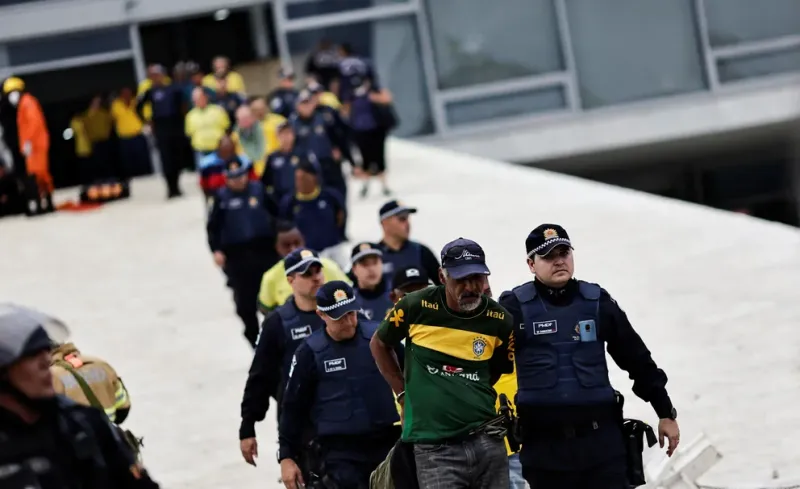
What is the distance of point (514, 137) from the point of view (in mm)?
27453

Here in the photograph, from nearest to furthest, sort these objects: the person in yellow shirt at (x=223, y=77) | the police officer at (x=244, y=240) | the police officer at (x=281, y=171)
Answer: the police officer at (x=244, y=240)
the police officer at (x=281, y=171)
the person in yellow shirt at (x=223, y=77)

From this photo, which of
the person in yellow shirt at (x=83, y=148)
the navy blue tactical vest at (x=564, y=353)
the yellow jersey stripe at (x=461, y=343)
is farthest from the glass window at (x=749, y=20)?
the yellow jersey stripe at (x=461, y=343)

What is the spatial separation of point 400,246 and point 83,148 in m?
18.1

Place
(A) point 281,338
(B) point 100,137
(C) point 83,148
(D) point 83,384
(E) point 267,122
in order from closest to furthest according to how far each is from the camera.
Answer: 1. (D) point 83,384
2. (A) point 281,338
3. (E) point 267,122
4. (B) point 100,137
5. (C) point 83,148

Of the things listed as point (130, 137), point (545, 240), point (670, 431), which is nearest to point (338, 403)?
point (545, 240)

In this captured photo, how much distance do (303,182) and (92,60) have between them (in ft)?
51.7

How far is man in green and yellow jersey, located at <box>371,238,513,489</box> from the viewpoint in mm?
6719

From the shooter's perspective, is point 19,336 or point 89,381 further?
point 89,381

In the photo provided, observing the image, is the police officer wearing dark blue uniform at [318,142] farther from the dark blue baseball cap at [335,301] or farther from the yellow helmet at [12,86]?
the dark blue baseball cap at [335,301]

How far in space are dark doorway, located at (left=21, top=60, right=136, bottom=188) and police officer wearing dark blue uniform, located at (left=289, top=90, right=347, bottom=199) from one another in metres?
11.8

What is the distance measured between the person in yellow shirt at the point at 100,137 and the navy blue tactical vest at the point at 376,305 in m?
18.3

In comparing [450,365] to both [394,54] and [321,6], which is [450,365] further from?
[321,6]

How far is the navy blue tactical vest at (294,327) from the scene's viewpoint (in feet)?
27.2

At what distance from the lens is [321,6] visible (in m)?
28.1
